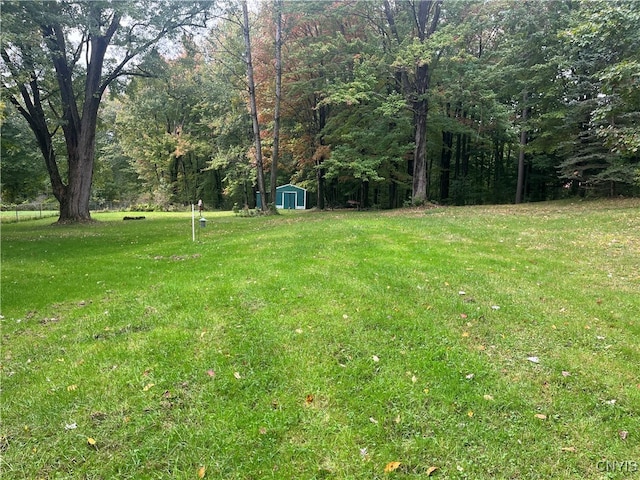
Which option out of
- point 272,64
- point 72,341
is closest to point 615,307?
point 72,341

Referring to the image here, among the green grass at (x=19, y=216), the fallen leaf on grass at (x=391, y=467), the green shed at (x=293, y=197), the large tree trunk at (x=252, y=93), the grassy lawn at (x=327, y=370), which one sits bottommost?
the fallen leaf on grass at (x=391, y=467)

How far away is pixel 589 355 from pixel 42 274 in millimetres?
8575

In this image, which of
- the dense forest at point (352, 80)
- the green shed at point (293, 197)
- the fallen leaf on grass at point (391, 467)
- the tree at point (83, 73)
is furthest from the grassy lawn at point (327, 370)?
the green shed at point (293, 197)

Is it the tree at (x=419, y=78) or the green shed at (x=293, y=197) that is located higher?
the tree at (x=419, y=78)

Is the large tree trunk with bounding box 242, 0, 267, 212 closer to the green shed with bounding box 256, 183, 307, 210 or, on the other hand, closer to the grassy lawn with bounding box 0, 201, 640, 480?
the grassy lawn with bounding box 0, 201, 640, 480

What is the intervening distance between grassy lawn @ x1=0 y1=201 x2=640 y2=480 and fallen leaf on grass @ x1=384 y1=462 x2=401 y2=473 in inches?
1.2

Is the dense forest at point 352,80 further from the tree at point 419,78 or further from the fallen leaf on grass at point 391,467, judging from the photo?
the fallen leaf on grass at point 391,467

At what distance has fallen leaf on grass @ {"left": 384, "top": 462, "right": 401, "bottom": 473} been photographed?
2439 mm

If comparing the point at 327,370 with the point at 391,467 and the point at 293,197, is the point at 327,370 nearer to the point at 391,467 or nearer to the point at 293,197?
the point at 391,467

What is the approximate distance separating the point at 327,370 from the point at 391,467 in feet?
3.87

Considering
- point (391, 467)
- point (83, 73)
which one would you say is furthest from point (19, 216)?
point (391, 467)

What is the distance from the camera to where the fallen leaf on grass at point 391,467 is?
2439 millimetres

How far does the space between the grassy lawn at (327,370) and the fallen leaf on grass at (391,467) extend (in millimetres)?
29

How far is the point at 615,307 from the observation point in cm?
486
